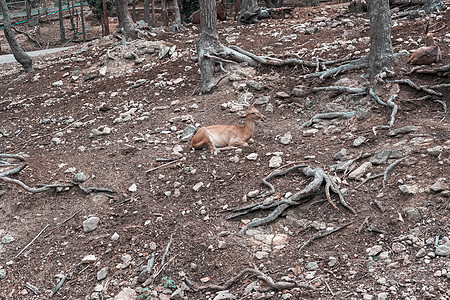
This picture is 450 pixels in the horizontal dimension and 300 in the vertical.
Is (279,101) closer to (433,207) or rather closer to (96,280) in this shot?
(433,207)

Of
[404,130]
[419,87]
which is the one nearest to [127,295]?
[404,130]

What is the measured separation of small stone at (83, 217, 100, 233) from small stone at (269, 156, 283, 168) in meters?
2.71

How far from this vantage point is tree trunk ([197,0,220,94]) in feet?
33.7

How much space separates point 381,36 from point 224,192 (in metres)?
4.35

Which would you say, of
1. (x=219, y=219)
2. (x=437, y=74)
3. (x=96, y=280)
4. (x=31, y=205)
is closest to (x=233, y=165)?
(x=219, y=219)

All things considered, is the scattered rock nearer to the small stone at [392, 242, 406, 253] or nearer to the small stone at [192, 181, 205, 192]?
the small stone at [392, 242, 406, 253]

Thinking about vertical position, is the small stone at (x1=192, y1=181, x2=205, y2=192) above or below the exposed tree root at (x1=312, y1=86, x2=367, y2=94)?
below

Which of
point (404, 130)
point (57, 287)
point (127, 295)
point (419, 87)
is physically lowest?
point (57, 287)

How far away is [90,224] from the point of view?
6.33m

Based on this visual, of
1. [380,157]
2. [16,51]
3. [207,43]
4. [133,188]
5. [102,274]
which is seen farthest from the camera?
[16,51]

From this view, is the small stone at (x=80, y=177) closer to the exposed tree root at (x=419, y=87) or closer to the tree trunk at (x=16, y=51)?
the exposed tree root at (x=419, y=87)

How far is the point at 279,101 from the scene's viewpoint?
9.09 metres

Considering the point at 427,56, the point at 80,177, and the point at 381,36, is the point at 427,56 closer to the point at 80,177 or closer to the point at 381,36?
the point at 381,36

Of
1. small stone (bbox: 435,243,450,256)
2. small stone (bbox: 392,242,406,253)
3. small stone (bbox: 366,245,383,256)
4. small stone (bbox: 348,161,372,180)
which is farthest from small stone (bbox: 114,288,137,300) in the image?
small stone (bbox: 435,243,450,256)
